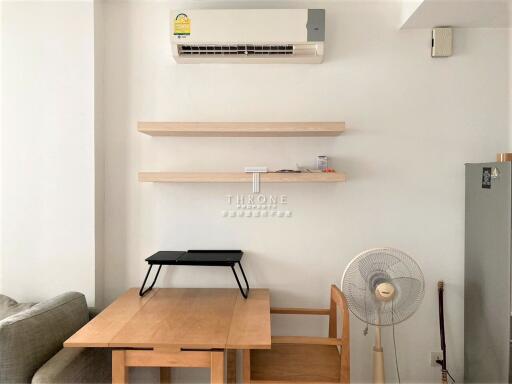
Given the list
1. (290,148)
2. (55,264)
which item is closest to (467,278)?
(290,148)

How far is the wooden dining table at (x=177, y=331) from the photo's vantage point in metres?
1.89

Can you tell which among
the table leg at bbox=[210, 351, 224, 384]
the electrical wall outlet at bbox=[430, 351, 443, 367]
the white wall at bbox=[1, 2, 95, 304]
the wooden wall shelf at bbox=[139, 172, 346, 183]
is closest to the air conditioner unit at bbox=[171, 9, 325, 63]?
the white wall at bbox=[1, 2, 95, 304]

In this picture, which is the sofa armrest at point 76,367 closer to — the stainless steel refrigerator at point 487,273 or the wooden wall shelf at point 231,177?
the wooden wall shelf at point 231,177

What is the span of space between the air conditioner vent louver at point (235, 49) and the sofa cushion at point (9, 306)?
72.2 inches

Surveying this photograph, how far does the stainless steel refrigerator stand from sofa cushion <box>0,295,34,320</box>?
2.74 metres

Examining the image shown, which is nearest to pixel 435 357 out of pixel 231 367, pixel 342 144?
pixel 231 367

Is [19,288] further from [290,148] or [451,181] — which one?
[451,181]

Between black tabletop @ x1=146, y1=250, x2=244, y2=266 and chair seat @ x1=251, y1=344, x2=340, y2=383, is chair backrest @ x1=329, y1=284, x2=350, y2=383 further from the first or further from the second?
black tabletop @ x1=146, y1=250, x2=244, y2=266

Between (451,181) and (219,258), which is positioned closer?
(219,258)

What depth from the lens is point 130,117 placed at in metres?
2.72

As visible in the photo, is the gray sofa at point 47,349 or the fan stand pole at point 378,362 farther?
the fan stand pole at point 378,362

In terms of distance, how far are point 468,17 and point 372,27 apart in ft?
1.88

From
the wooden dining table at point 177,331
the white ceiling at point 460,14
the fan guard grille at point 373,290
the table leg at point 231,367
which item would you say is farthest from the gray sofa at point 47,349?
the white ceiling at point 460,14

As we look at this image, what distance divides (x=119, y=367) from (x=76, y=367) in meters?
0.31
